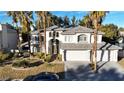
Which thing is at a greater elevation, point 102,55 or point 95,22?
point 95,22

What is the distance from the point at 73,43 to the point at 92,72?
1959 mm

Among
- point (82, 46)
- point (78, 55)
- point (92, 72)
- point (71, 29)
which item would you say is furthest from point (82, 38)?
point (92, 72)

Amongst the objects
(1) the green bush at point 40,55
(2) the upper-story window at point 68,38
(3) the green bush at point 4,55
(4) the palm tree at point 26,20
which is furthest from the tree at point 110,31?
(3) the green bush at point 4,55

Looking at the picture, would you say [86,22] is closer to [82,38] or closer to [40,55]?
[82,38]

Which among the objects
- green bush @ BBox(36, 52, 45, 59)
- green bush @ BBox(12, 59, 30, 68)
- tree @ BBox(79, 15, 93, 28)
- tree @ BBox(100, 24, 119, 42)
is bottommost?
green bush @ BBox(12, 59, 30, 68)

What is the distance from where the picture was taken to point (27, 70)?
13.1 meters

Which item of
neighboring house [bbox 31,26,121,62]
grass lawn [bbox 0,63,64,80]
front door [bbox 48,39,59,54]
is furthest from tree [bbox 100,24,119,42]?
grass lawn [bbox 0,63,64,80]

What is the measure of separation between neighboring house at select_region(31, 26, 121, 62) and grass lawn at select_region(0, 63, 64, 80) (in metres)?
0.70

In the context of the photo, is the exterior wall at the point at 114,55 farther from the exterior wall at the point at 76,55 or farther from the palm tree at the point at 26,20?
the palm tree at the point at 26,20

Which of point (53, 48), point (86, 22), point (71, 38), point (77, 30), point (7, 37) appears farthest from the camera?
point (71, 38)

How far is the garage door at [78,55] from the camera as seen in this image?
44.2ft

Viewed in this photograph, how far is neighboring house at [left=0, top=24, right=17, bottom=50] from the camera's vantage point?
13.0 meters

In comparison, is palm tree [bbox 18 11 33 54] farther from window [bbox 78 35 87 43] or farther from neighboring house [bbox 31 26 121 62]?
window [bbox 78 35 87 43]

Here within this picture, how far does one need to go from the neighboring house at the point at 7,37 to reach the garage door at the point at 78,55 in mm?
3013
